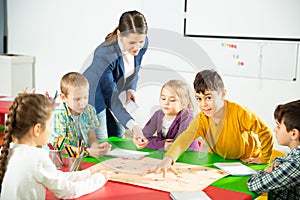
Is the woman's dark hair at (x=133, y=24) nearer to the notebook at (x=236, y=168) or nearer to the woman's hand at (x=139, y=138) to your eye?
the woman's hand at (x=139, y=138)

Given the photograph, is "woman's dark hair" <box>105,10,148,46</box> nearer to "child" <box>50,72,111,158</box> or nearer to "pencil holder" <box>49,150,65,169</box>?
"child" <box>50,72,111,158</box>

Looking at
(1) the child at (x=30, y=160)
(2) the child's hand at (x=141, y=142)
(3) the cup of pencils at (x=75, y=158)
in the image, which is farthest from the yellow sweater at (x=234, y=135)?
(1) the child at (x=30, y=160)

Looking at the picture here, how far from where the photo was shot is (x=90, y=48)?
4988mm

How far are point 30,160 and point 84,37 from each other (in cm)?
369

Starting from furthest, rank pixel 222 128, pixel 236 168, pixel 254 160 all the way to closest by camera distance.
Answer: pixel 222 128 < pixel 254 160 < pixel 236 168

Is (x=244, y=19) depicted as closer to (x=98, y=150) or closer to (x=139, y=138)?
(x=139, y=138)

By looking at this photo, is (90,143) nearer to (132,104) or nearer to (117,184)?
(132,104)

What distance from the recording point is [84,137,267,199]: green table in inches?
66.1

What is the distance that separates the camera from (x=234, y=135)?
2.09 meters

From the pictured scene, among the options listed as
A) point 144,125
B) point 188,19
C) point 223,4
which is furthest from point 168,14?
point 144,125

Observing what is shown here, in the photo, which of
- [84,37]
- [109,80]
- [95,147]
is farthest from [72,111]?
[84,37]

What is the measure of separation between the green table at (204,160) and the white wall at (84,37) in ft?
4.99

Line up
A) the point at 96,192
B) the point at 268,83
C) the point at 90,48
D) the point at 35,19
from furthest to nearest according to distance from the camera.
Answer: the point at 35,19, the point at 90,48, the point at 268,83, the point at 96,192

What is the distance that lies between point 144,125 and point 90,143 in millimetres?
294
